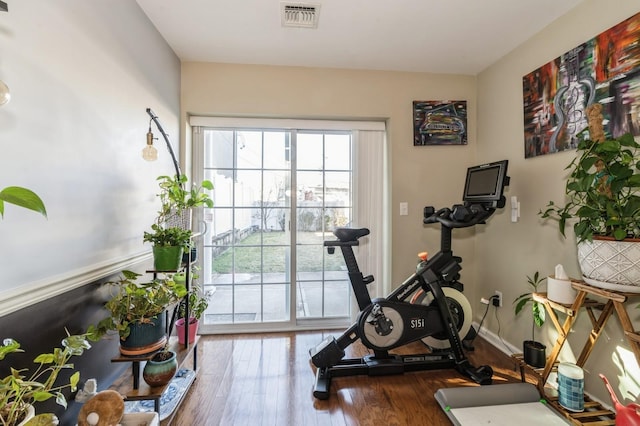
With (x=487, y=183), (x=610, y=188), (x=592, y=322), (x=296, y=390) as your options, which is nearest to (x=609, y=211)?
(x=610, y=188)

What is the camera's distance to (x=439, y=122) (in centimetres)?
279

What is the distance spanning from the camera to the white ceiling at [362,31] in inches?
74.2

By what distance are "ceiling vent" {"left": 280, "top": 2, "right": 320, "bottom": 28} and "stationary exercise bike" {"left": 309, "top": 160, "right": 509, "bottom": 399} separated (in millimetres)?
1471

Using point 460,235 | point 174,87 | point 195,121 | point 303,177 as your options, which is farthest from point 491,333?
point 174,87

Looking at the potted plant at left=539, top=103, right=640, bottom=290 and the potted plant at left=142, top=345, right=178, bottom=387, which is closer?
the potted plant at left=539, top=103, right=640, bottom=290

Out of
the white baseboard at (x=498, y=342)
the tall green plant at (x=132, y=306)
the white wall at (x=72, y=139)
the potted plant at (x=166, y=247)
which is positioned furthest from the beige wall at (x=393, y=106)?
the tall green plant at (x=132, y=306)

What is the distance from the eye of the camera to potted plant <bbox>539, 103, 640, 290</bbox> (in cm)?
134

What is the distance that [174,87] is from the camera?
244 centimetres

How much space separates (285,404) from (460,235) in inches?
84.1

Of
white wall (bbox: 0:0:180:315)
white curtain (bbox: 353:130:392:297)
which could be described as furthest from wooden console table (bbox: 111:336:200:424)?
white curtain (bbox: 353:130:392:297)

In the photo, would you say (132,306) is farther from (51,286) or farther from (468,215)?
(468,215)

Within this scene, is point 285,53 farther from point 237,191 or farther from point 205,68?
point 237,191

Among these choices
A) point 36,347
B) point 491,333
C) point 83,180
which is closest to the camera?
point 36,347

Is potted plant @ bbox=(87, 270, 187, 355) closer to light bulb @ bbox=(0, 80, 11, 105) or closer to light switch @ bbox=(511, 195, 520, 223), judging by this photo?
light bulb @ bbox=(0, 80, 11, 105)
